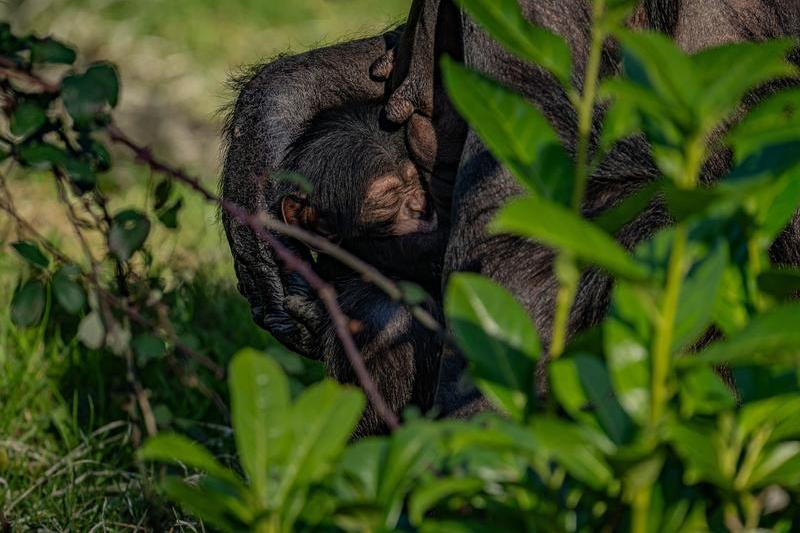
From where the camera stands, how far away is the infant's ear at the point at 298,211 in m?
3.41

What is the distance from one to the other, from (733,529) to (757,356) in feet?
0.72

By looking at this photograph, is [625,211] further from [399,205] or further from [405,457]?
[399,205]

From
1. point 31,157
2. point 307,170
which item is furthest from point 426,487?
point 307,170

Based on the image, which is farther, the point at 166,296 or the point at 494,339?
the point at 166,296

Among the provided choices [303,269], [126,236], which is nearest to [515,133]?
[303,269]

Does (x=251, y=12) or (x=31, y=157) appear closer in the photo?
(x=31, y=157)

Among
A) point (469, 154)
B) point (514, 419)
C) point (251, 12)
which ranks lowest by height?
point (514, 419)

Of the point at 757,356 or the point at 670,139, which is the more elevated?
the point at 670,139

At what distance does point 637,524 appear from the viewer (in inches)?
57.2

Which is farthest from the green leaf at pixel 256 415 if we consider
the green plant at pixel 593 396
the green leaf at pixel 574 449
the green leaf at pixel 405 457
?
the green leaf at pixel 574 449

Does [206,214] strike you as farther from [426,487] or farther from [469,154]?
[426,487]

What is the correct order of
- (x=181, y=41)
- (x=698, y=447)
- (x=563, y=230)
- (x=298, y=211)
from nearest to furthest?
(x=563, y=230) < (x=698, y=447) < (x=298, y=211) < (x=181, y=41)

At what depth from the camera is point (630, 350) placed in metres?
1.45

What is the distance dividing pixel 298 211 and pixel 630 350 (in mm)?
2062
